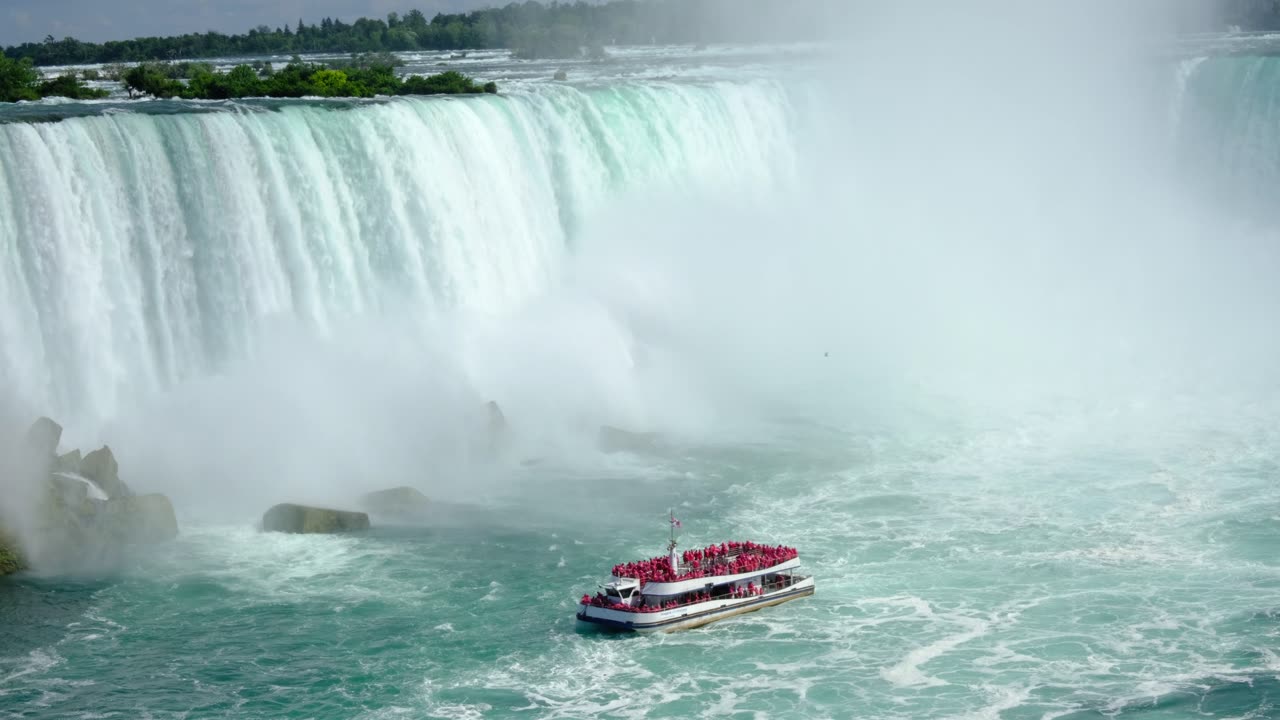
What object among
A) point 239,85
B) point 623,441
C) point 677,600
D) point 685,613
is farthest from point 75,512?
point 239,85

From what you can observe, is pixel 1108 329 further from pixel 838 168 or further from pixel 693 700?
pixel 693 700

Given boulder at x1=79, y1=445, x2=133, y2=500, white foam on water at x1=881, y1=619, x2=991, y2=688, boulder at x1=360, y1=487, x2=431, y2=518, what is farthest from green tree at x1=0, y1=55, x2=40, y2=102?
white foam on water at x1=881, y1=619, x2=991, y2=688

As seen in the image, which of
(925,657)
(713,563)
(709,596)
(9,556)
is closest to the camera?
(925,657)

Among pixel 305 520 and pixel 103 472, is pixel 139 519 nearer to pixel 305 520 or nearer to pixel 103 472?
pixel 103 472

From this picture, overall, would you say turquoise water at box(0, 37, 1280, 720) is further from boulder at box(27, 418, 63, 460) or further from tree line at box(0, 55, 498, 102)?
tree line at box(0, 55, 498, 102)

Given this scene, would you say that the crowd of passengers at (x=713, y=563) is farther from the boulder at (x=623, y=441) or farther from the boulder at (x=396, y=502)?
the boulder at (x=623, y=441)

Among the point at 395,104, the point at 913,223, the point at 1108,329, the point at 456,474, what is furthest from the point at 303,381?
the point at 913,223
